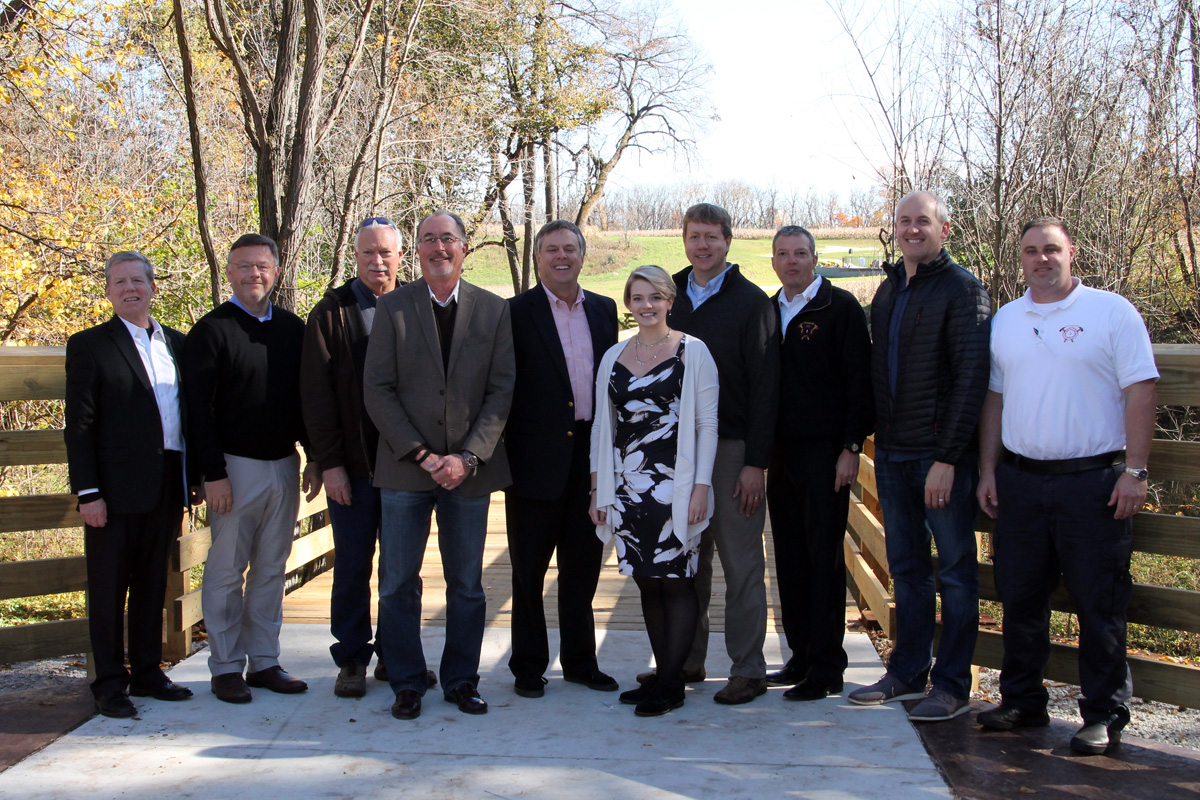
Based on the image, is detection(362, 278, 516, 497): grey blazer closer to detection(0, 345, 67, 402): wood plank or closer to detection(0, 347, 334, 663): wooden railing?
detection(0, 347, 334, 663): wooden railing

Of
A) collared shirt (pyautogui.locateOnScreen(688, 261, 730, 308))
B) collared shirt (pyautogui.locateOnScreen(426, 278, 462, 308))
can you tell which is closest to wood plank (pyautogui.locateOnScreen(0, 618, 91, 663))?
collared shirt (pyautogui.locateOnScreen(426, 278, 462, 308))

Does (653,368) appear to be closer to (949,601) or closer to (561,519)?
(561,519)

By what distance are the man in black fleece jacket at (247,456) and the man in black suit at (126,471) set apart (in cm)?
12

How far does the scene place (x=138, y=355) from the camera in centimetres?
352

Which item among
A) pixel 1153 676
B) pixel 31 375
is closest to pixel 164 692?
pixel 31 375

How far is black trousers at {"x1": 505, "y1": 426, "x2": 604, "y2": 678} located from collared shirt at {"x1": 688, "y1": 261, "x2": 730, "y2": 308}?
28.0 inches

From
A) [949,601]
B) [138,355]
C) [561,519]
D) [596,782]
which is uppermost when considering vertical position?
[138,355]

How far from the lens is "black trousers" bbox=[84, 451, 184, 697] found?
11.4ft

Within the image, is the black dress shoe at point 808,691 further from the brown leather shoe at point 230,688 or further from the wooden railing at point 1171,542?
the brown leather shoe at point 230,688

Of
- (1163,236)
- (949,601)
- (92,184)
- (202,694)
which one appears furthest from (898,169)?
(92,184)

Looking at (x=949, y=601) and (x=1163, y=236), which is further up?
(x=1163, y=236)

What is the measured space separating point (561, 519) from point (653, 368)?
2.62ft

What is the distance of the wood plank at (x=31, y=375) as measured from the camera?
12.2 ft

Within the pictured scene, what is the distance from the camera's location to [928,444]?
346 cm
